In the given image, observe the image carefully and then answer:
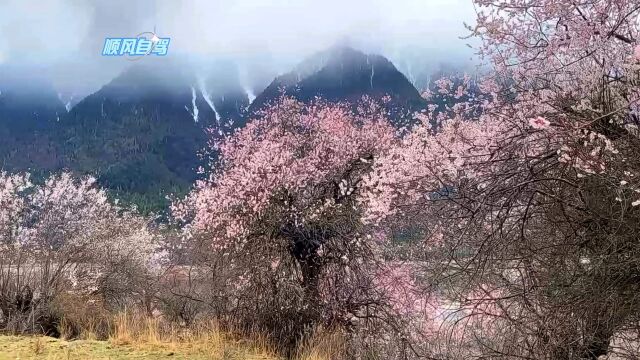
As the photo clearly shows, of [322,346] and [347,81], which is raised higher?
[347,81]

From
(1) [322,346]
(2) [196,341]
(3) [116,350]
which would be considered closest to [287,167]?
(1) [322,346]

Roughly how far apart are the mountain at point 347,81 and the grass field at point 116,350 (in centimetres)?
802

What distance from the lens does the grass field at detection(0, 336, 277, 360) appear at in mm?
6391

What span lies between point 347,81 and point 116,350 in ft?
145

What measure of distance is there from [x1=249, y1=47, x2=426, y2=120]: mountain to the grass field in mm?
8016

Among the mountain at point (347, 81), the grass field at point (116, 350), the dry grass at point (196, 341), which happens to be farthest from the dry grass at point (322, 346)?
the mountain at point (347, 81)

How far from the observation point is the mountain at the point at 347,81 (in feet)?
51.8

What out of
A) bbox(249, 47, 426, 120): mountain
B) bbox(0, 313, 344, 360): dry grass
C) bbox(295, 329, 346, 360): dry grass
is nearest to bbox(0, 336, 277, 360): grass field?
bbox(0, 313, 344, 360): dry grass

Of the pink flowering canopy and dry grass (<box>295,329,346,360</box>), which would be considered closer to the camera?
dry grass (<box>295,329,346,360</box>)

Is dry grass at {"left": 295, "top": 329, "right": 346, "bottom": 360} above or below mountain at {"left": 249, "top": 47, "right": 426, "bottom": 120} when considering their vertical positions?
below

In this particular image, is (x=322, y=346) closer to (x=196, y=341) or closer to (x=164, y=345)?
(x=196, y=341)

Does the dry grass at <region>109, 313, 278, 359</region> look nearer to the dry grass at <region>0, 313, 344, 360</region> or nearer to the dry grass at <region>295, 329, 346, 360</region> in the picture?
the dry grass at <region>0, 313, 344, 360</region>

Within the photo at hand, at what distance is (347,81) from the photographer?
49844 millimetres

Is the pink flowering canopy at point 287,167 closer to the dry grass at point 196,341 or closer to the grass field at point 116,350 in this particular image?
the dry grass at point 196,341
